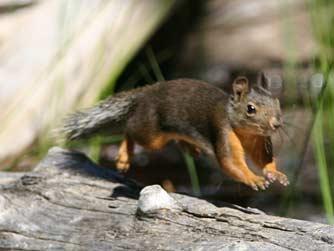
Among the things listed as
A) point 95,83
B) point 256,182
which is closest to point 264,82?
point 256,182

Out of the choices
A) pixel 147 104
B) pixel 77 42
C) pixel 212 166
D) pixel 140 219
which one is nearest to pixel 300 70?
pixel 212 166

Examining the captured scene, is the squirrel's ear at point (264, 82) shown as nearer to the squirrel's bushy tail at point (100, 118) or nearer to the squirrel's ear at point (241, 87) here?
the squirrel's ear at point (241, 87)

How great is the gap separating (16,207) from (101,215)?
32cm

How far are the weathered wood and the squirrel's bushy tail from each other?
0.10m

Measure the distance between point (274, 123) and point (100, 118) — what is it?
2.62 ft

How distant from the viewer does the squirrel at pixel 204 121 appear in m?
3.35

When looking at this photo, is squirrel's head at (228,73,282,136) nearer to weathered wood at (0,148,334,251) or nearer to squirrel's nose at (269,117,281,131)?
squirrel's nose at (269,117,281,131)

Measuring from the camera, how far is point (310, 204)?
5.64 metres

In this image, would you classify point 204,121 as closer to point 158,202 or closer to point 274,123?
point 274,123

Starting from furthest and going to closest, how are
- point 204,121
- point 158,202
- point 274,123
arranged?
point 204,121 < point 274,123 < point 158,202

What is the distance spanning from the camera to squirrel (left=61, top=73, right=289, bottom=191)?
3.35 m

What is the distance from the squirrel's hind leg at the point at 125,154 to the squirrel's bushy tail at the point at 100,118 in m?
0.08

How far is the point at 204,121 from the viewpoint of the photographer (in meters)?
3.49

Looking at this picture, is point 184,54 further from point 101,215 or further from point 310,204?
point 101,215
